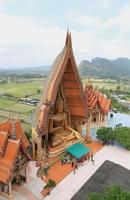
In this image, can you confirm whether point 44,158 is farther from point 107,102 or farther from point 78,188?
point 107,102

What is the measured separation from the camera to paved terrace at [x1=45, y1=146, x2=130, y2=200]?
1448 cm

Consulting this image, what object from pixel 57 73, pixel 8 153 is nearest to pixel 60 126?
pixel 57 73

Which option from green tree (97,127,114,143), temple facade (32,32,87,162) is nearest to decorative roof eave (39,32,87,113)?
temple facade (32,32,87,162)

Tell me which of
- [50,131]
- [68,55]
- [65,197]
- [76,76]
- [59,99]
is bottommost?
[65,197]

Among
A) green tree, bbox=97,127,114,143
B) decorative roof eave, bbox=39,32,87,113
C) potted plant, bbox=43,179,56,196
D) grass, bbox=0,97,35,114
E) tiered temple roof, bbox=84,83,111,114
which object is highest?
decorative roof eave, bbox=39,32,87,113

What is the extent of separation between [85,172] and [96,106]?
29.9 ft

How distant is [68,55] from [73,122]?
6562 millimetres

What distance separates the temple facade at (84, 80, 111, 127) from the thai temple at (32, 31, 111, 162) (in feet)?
11.7

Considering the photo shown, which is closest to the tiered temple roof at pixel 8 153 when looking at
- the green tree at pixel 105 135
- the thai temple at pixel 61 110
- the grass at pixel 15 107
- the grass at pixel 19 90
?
the thai temple at pixel 61 110

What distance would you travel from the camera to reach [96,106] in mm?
24750

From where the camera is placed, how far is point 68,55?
701 inches

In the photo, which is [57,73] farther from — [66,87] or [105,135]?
[105,135]

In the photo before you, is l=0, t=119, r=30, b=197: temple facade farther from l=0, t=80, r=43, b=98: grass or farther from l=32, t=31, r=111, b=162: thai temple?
l=0, t=80, r=43, b=98: grass

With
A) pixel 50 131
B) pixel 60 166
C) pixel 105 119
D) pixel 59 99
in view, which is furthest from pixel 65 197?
pixel 105 119
